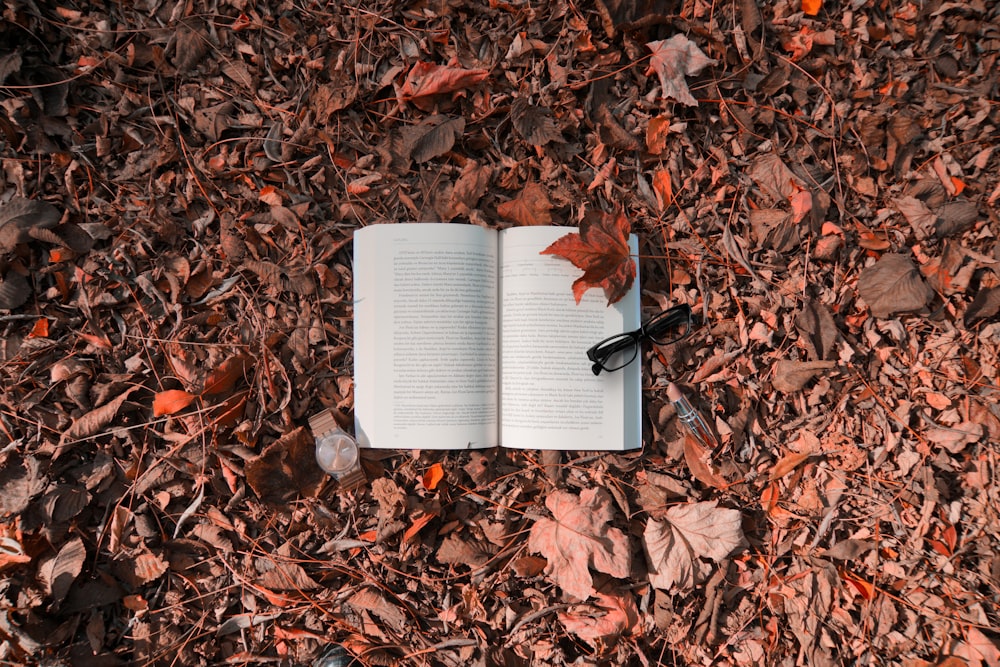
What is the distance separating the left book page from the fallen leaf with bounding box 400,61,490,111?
317mm

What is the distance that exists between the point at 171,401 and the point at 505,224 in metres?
0.89

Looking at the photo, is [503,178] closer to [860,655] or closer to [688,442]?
[688,442]

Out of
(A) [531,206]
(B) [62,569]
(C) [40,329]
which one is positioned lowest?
(B) [62,569]

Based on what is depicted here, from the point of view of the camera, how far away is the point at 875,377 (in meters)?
1.34

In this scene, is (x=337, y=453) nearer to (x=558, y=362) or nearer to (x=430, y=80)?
(x=558, y=362)

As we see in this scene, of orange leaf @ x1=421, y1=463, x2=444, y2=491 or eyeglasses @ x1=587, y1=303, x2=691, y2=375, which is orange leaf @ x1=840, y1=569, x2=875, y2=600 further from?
orange leaf @ x1=421, y1=463, x2=444, y2=491

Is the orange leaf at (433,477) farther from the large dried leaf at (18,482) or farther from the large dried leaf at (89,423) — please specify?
the large dried leaf at (18,482)

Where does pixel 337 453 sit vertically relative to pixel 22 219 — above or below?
below

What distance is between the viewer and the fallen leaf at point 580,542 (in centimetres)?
126

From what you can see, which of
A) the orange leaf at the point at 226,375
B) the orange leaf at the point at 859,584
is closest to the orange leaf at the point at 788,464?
the orange leaf at the point at 859,584

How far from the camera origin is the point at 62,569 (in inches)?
48.3

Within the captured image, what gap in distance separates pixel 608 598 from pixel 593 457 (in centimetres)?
33

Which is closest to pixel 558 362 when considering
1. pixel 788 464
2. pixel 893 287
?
pixel 788 464

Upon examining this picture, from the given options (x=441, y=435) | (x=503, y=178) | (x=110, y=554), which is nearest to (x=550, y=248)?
(x=503, y=178)
